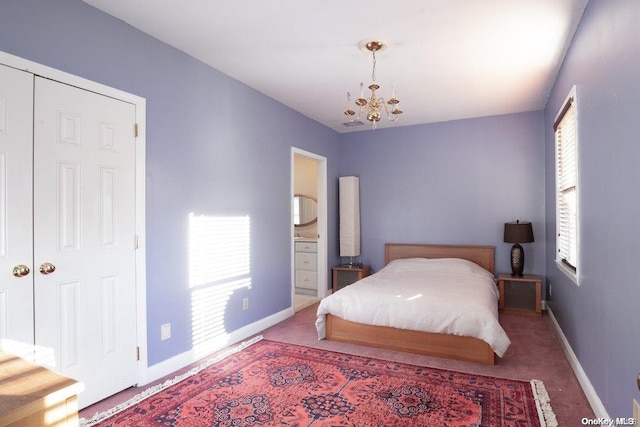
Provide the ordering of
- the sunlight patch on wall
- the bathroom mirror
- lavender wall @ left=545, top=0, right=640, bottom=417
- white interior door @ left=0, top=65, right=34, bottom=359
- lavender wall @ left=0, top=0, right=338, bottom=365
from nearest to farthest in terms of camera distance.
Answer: lavender wall @ left=545, top=0, right=640, bottom=417, white interior door @ left=0, top=65, right=34, bottom=359, lavender wall @ left=0, top=0, right=338, bottom=365, the sunlight patch on wall, the bathroom mirror

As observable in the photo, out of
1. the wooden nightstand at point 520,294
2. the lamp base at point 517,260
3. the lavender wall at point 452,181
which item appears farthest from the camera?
the lavender wall at point 452,181

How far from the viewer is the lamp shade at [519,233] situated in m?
4.43

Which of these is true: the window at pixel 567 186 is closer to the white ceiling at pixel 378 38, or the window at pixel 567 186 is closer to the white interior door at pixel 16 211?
the white ceiling at pixel 378 38

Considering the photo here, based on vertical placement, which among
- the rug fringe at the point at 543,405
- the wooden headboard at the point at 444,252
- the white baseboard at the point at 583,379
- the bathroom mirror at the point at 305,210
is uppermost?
the bathroom mirror at the point at 305,210

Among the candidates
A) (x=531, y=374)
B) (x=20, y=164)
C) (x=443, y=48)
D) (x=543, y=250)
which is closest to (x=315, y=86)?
(x=443, y=48)

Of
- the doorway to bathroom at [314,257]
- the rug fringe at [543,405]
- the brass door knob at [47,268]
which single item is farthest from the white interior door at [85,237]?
the rug fringe at [543,405]

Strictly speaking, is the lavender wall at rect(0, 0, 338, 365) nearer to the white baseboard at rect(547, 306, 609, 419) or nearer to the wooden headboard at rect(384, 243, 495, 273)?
the wooden headboard at rect(384, 243, 495, 273)

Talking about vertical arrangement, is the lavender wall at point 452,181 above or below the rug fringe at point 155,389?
above

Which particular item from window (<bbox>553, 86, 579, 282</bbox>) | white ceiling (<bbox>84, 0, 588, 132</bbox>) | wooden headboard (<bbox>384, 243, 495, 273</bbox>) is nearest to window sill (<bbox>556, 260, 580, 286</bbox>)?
window (<bbox>553, 86, 579, 282</bbox>)

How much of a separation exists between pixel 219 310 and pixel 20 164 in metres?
1.93

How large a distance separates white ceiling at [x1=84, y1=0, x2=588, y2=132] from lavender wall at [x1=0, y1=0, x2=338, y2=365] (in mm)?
162

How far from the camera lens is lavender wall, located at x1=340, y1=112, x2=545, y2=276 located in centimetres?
475

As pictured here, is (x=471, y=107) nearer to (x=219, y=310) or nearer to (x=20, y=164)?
(x=219, y=310)

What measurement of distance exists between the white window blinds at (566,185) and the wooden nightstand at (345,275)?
2.50 metres
